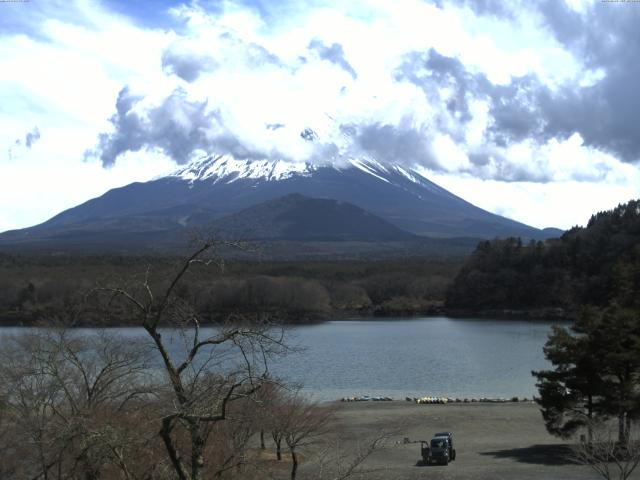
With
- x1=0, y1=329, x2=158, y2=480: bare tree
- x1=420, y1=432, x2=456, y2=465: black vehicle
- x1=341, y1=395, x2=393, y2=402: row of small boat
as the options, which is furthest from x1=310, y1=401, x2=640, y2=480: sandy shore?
x1=0, y1=329, x2=158, y2=480: bare tree

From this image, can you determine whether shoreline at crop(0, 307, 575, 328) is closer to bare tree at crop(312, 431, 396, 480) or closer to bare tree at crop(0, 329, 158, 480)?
bare tree at crop(312, 431, 396, 480)

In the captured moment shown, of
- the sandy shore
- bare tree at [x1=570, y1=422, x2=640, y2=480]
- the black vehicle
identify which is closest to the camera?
bare tree at [x1=570, y1=422, x2=640, y2=480]

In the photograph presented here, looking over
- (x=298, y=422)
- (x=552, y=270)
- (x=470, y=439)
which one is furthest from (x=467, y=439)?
(x=552, y=270)

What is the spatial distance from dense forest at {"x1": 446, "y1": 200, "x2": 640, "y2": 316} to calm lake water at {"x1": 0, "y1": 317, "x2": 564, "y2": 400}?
21020 mm

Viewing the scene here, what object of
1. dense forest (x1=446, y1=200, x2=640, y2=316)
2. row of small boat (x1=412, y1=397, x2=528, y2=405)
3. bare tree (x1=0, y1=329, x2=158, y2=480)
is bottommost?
row of small boat (x1=412, y1=397, x2=528, y2=405)

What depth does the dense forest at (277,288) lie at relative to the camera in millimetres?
90062

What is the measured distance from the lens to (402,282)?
122m

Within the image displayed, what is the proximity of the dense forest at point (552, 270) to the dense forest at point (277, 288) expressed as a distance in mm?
6569

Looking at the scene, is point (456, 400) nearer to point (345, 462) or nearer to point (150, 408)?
point (345, 462)

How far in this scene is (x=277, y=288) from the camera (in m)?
102

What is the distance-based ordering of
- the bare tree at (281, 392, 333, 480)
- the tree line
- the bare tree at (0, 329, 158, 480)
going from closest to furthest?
1. the tree line
2. the bare tree at (0, 329, 158, 480)
3. the bare tree at (281, 392, 333, 480)

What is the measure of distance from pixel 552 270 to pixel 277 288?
33.0m

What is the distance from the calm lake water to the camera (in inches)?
1709

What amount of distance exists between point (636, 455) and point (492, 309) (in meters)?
91.0
